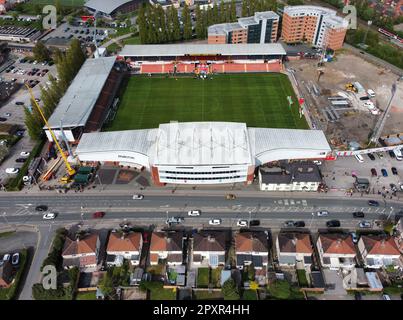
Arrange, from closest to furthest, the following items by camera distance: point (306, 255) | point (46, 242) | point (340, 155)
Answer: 1. point (306, 255)
2. point (46, 242)
3. point (340, 155)

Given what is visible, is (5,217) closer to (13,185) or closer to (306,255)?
(13,185)

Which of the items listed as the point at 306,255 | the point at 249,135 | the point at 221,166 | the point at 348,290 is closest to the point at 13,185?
the point at 221,166

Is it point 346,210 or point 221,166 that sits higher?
point 221,166

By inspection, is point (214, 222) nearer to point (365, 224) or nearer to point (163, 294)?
point (163, 294)

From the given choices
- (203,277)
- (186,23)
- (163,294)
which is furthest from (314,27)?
(163,294)

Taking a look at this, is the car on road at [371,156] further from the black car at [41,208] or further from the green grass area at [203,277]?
the black car at [41,208]

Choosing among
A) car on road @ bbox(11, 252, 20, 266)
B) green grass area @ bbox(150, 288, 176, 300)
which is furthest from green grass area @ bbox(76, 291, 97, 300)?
car on road @ bbox(11, 252, 20, 266)

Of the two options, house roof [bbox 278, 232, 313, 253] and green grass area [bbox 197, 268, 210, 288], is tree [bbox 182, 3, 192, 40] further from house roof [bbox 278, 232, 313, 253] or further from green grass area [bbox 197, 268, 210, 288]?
green grass area [bbox 197, 268, 210, 288]
